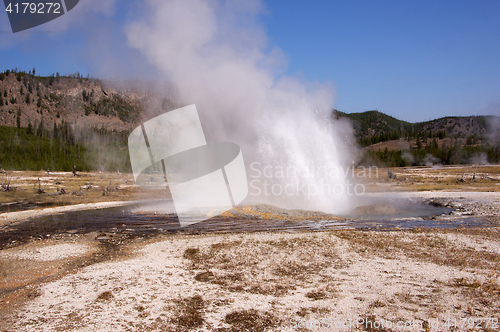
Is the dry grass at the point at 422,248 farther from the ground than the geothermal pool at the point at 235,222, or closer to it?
closer to it

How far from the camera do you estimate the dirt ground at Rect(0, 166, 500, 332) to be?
263 inches

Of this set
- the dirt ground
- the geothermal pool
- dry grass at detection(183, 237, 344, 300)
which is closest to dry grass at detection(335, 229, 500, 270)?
the dirt ground

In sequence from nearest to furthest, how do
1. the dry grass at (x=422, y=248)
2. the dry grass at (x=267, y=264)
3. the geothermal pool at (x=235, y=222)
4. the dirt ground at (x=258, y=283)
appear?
the dirt ground at (x=258, y=283)
the dry grass at (x=267, y=264)
the dry grass at (x=422, y=248)
the geothermal pool at (x=235, y=222)

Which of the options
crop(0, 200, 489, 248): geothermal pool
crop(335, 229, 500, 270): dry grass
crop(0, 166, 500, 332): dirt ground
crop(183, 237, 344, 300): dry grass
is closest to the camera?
crop(0, 166, 500, 332): dirt ground

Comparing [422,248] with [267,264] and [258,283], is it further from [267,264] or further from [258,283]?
[258,283]

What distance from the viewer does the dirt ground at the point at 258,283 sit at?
6.69 m

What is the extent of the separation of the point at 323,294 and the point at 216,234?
840cm

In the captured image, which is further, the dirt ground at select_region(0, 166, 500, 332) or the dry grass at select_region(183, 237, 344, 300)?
the dry grass at select_region(183, 237, 344, 300)

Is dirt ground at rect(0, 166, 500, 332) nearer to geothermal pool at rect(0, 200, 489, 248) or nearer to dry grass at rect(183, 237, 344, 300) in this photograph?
dry grass at rect(183, 237, 344, 300)

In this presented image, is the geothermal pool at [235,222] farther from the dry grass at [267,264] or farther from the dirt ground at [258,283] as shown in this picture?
the dry grass at [267,264]

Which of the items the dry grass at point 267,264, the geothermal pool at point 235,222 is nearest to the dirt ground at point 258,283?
the dry grass at point 267,264

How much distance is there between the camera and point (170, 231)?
1702cm

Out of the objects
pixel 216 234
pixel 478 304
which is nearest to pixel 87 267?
pixel 216 234

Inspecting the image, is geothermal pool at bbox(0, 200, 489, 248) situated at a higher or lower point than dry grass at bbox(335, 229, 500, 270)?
higher
